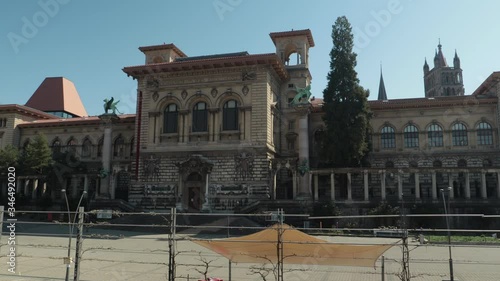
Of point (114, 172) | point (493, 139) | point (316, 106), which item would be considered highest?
point (316, 106)

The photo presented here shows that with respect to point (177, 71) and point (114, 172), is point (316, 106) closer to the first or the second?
point (177, 71)

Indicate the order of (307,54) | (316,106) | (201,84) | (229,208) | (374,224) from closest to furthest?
1. (374,224)
2. (229,208)
3. (201,84)
4. (316,106)
5. (307,54)

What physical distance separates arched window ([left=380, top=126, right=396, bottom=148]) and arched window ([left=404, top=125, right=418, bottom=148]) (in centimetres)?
115

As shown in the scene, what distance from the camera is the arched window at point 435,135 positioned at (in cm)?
4097

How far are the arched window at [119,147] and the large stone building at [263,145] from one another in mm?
3812

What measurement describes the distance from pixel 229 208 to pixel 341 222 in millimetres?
9759

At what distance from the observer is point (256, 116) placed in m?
37.6

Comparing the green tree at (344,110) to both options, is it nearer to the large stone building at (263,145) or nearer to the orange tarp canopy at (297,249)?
the large stone building at (263,145)

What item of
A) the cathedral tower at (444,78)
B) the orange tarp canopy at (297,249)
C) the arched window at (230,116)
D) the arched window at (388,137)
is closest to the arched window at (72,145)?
the arched window at (230,116)

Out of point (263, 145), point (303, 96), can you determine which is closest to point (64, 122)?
point (263, 145)

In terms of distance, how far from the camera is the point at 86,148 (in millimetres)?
49875

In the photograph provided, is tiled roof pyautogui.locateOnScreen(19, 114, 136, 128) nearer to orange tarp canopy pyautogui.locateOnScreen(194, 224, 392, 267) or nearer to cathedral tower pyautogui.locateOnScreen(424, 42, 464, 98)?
orange tarp canopy pyautogui.locateOnScreen(194, 224, 392, 267)

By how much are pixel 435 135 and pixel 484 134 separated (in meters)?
4.36

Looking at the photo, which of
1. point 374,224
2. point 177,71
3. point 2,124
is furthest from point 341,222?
point 2,124
